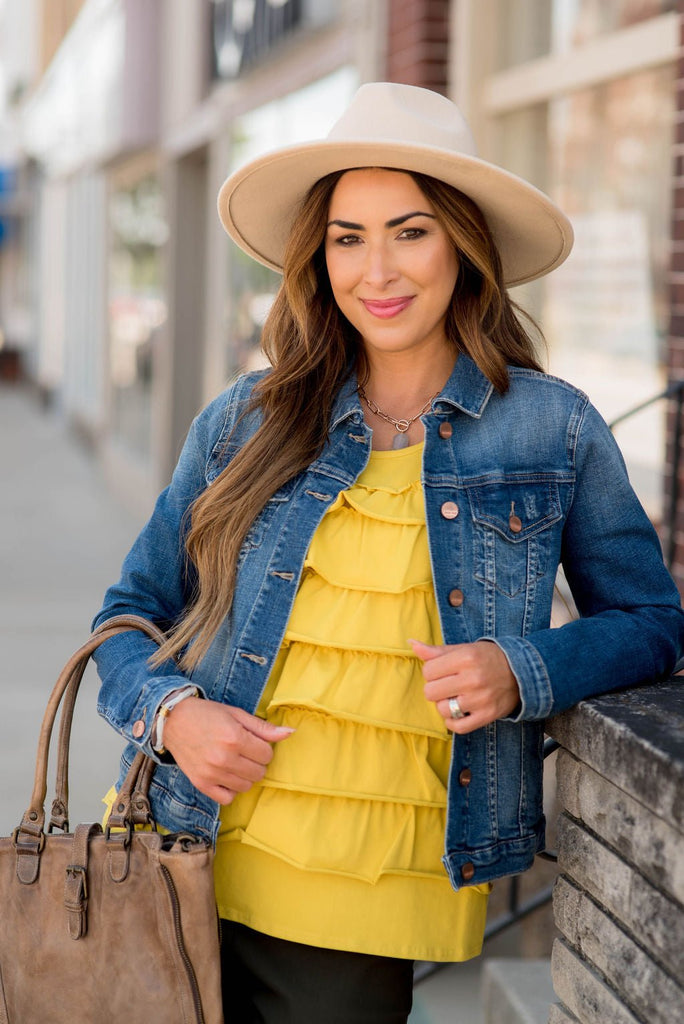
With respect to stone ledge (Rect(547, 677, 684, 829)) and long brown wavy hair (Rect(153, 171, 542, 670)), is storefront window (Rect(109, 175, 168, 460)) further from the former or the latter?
stone ledge (Rect(547, 677, 684, 829))

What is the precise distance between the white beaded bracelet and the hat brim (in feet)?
2.84

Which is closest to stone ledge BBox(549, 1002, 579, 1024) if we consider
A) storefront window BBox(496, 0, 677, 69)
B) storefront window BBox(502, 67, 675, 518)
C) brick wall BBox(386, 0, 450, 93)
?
storefront window BBox(502, 67, 675, 518)

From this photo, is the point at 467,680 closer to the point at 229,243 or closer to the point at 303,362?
the point at 303,362

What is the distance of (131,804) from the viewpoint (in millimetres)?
2025

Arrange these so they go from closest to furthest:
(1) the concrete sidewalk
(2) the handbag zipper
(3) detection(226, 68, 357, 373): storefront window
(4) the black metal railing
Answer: (2) the handbag zipper
(4) the black metal railing
(1) the concrete sidewalk
(3) detection(226, 68, 357, 373): storefront window

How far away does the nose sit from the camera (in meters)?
2.08


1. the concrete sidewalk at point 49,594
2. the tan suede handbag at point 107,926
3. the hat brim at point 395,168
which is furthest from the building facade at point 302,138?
the tan suede handbag at point 107,926

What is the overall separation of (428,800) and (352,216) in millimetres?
922

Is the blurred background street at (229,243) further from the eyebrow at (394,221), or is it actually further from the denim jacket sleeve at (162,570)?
the eyebrow at (394,221)

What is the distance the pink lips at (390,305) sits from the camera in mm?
2119

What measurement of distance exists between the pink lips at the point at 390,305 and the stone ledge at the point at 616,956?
910 mm

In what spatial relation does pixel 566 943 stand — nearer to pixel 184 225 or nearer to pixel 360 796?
pixel 360 796

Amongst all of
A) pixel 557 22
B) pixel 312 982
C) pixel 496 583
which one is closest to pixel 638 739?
pixel 496 583

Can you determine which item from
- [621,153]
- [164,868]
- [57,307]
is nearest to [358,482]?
[164,868]
